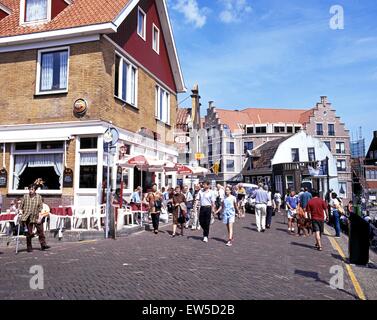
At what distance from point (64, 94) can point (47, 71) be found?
1.41 meters

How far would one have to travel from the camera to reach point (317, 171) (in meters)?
38.7

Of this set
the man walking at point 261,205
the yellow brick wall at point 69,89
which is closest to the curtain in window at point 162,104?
the yellow brick wall at point 69,89

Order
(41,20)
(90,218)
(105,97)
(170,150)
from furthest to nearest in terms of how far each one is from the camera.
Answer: (170,150), (41,20), (105,97), (90,218)

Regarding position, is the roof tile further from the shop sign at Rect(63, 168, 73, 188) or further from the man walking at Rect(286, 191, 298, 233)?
the man walking at Rect(286, 191, 298, 233)

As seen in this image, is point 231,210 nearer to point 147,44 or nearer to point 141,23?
point 147,44

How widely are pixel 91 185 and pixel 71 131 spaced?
7.14 feet

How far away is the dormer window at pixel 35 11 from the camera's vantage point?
1495cm

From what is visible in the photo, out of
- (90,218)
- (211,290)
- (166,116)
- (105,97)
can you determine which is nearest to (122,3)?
(105,97)

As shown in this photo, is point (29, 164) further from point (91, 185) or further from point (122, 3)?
point (122, 3)

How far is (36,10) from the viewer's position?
15.2m

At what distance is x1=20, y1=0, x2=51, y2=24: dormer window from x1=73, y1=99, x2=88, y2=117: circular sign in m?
4.11

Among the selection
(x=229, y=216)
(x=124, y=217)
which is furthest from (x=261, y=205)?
(x=124, y=217)

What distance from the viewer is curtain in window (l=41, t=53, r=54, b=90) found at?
14383mm

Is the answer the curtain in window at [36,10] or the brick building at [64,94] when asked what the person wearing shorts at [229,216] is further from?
the curtain in window at [36,10]
